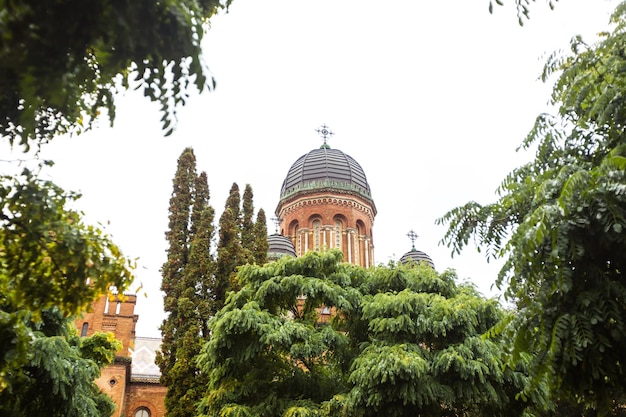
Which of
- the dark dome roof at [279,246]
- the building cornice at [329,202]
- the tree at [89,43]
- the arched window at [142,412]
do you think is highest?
the building cornice at [329,202]

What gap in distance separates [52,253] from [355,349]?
40.0 feet

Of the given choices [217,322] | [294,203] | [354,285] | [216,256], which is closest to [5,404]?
[217,322]

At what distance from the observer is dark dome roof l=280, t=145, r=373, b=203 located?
129 feet

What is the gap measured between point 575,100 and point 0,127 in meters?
6.46

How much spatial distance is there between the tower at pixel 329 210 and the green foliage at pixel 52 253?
108 feet

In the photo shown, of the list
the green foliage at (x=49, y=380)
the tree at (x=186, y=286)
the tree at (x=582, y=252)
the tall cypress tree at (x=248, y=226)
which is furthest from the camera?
the tall cypress tree at (x=248, y=226)

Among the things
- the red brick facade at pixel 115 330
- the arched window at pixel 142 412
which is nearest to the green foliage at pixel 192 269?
the red brick facade at pixel 115 330

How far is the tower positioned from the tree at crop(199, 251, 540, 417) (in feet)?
71.1

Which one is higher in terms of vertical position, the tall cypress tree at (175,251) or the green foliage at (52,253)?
the tall cypress tree at (175,251)

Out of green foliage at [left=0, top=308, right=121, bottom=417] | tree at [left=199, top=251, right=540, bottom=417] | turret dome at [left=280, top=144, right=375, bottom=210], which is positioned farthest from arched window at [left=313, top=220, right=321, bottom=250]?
green foliage at [left=0, top=308, right=121, bottom=417]

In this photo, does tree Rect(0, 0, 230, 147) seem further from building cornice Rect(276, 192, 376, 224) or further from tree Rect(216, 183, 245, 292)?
building cornice Rect(276, 192, 376, 224)

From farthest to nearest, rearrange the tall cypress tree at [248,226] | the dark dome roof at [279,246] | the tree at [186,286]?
the dark dome roof at [279,246] < the tall cypress tree at [248,226] < the tree at [186,286]

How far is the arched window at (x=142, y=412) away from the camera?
2702cm

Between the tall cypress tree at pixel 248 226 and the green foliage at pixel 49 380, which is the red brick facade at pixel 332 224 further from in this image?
the green foliage at pixel 49 380
